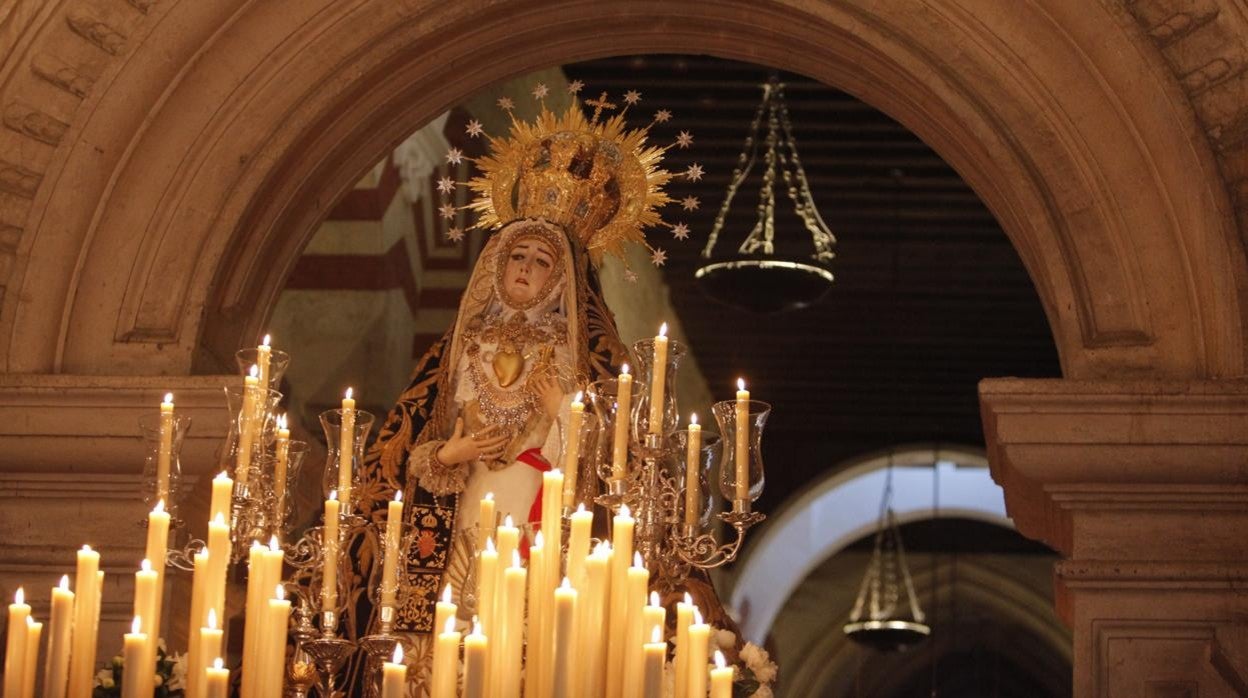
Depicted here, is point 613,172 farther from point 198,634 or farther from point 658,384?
point 198,634

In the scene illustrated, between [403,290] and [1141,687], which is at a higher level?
[403,290]

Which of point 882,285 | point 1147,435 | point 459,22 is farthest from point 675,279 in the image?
point 1147,435

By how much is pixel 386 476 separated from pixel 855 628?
10.6 feet

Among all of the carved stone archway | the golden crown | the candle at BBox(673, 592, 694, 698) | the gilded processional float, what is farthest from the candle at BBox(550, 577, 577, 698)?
the golden crown

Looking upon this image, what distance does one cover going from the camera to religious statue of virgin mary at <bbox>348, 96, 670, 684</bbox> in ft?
20.9

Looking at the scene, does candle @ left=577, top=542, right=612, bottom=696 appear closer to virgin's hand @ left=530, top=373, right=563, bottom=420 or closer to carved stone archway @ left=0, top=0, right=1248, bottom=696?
carved stone archway @ left=0, top=0, right=1248, bottom=696

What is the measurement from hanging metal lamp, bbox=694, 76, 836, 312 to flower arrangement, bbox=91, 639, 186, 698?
400 centimetres

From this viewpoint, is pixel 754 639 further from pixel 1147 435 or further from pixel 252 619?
pixel 252 619

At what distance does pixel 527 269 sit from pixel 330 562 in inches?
74.1

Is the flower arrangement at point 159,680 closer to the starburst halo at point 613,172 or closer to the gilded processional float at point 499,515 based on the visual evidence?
the gilded processional float at point 499,515

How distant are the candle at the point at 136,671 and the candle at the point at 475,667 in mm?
580

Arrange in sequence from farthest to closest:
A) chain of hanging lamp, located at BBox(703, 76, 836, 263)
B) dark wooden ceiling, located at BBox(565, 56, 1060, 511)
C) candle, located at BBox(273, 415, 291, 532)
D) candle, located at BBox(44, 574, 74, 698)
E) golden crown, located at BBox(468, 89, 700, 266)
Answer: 1. dark wooden ceiling, located at BBox(565, 56, 1060, 511)
2. chain of hanging lamp, located at BBox(703, 76, 836, 263)
3. golden crown, located at BBox(468, 89, 700, 266)
4. candle, located at BBox(273, 415, 291, 532)
5. candle, located at BBox(44, 574, 74, 698)

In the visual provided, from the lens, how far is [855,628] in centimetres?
919

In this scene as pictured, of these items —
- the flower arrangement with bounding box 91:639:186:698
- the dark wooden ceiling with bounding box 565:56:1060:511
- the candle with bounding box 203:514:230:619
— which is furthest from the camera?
the dark wooden ceiling with bounding box 565:56:1060:511
